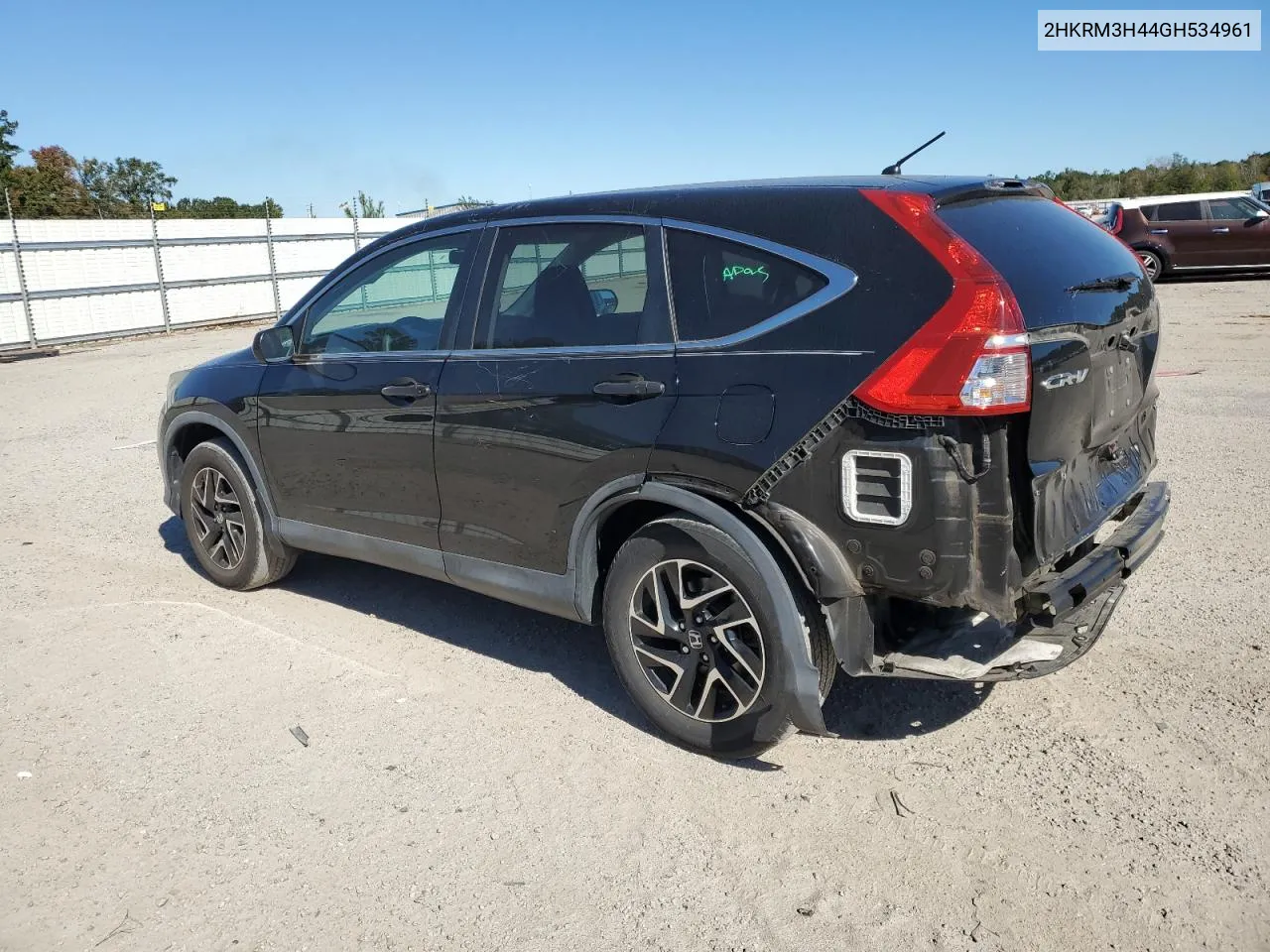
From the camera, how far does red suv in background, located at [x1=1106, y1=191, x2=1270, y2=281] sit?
804 inches

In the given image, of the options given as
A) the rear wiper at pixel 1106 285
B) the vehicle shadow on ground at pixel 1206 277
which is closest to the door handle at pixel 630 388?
the rear wiper at pixel 1106 285

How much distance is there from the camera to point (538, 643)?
4.66m

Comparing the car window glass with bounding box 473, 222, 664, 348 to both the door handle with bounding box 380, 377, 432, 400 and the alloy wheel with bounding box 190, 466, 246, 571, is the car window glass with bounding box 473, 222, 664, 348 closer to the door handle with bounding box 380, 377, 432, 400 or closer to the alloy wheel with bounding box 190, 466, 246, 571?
the door handle with bounding box 380, 377, 432, 400

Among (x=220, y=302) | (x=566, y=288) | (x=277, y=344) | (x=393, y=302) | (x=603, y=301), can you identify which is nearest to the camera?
(x=603, y=301)

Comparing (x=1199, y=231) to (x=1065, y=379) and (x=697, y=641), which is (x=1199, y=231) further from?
(x=697, y=641)

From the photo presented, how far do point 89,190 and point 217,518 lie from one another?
50.7 metres

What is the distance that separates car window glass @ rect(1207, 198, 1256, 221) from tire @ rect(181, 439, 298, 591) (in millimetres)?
20888

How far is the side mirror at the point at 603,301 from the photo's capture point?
374cm

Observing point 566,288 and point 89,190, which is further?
point 89,190

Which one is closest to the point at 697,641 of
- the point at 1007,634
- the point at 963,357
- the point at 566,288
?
the point at 1007,634

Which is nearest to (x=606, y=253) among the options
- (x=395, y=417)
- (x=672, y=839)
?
(x=395, y=417)

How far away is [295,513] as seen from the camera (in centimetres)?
499

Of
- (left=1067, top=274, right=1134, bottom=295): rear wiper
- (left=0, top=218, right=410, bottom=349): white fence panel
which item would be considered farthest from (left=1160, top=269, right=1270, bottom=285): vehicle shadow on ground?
(left=1067, top=274, right=1134, bottom=295): rear wiper

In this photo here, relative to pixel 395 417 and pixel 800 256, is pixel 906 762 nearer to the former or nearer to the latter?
pixel 800 256
